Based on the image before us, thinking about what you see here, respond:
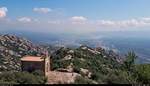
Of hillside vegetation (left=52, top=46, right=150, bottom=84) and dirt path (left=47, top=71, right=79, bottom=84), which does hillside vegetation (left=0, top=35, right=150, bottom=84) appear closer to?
hillside vegetation (left=52, top=46, right=150, bottom=84)

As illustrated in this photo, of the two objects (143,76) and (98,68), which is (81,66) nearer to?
(98,68)

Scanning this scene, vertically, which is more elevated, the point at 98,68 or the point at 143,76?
the point at 143,76

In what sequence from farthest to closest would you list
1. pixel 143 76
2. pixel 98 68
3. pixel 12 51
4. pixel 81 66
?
pixel 12 51 < pixel 98 68 < pixel 81 66 < pixel 143 76

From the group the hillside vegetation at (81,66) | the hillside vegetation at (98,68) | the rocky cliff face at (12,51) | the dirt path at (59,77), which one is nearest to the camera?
the hillside vegetation at (81,66)

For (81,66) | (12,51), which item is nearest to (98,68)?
(81,66)

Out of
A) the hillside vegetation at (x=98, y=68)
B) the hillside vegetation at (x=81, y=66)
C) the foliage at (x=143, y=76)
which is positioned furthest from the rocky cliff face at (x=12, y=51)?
the foliage at (x=143, y=76)

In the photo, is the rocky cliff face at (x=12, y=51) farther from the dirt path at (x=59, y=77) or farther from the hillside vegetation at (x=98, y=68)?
the dirt path at (x=59, y=77)

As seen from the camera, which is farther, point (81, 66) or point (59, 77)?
point (81, 66)

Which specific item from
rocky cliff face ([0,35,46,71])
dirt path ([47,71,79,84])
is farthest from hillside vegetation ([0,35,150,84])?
dirt path ([47,71,79,84])
